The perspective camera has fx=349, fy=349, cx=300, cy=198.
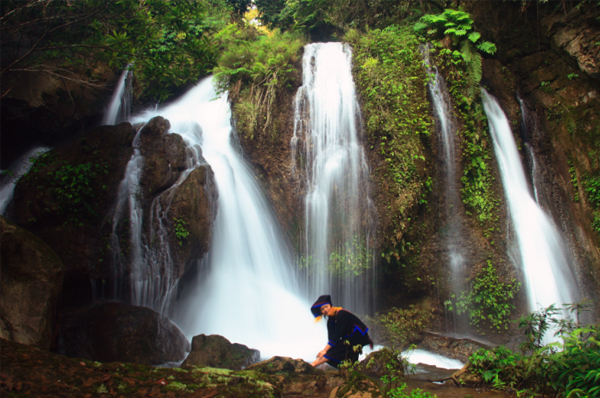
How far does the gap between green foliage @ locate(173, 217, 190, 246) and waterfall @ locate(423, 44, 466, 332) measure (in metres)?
5.96

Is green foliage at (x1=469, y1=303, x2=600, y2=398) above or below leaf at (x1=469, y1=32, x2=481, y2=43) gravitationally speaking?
below

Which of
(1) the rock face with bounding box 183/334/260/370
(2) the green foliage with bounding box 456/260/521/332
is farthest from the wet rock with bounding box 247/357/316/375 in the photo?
(2) the green foliage with bounding box 456/260/521/332

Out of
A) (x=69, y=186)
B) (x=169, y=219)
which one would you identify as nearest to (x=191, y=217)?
(x=169, y=219)

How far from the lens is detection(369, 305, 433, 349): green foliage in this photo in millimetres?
7756

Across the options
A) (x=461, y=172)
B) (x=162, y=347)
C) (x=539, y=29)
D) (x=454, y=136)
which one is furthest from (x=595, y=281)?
(x=162, y=347)

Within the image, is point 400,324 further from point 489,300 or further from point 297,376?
point 297,376

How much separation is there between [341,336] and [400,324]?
423 cm

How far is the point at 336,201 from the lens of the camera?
8.22 metres

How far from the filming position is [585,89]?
9039 mm

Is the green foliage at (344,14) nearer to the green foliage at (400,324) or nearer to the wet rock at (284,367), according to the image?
the green foliage at (400,324)

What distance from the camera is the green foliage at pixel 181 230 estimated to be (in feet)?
24.8

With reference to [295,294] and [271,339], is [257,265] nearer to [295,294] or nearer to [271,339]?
[295,294]

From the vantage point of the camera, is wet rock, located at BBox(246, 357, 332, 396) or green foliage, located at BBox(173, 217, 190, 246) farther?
green foliage, located at BBox(173, 217, 190, 246)

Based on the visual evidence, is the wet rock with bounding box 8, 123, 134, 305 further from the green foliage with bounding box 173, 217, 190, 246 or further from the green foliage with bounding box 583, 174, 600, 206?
the green foliage with bounding box 583, 174, 600, 206
